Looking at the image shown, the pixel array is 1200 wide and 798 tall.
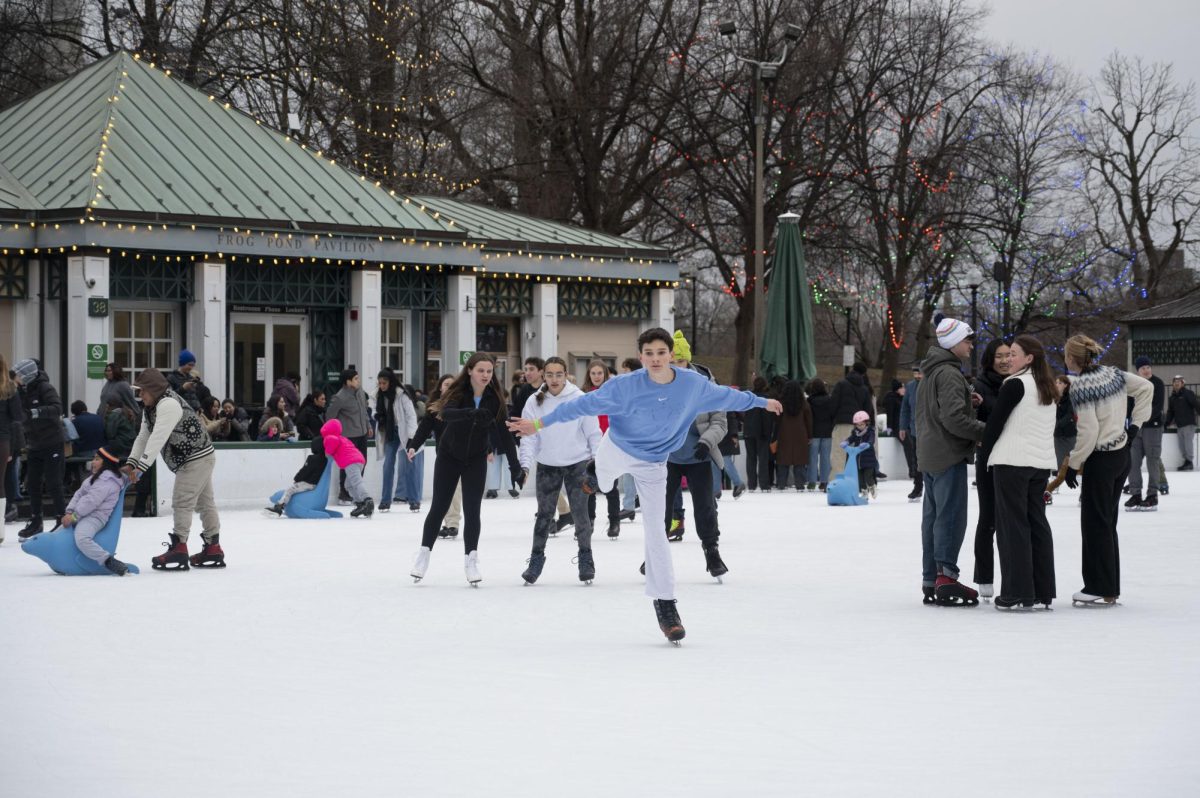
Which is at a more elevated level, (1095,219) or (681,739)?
(1095,219)

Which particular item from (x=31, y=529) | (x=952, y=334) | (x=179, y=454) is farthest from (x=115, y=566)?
(x=952, y=334)

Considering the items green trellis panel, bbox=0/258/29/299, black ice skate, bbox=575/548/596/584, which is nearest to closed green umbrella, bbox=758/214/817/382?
green trellis panel, bbox=0/258/29/299

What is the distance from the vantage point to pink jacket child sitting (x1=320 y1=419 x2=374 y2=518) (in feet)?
65.6

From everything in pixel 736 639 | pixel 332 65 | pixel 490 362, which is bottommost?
pixel 736 639

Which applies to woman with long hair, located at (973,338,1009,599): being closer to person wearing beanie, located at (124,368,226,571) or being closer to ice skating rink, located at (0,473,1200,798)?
ice skating rink, located at (0,473,1200,798)

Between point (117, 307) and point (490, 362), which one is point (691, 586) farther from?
point (117, 307)

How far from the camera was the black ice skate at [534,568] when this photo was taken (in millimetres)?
12250

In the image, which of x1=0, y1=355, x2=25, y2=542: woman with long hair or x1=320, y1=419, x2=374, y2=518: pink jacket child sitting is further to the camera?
x1=320, y1=419, x2=374, y2=518: pink jacket child sitting

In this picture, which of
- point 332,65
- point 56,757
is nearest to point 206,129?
point 332,65

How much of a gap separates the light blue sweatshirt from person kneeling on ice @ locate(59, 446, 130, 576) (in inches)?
194

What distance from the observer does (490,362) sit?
12.8 meters

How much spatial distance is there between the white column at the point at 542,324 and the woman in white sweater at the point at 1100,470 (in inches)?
837

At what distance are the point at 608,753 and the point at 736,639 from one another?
126 inches

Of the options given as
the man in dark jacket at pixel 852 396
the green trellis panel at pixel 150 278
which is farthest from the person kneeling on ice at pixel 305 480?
the man in dark jacket at pixel 852 396
